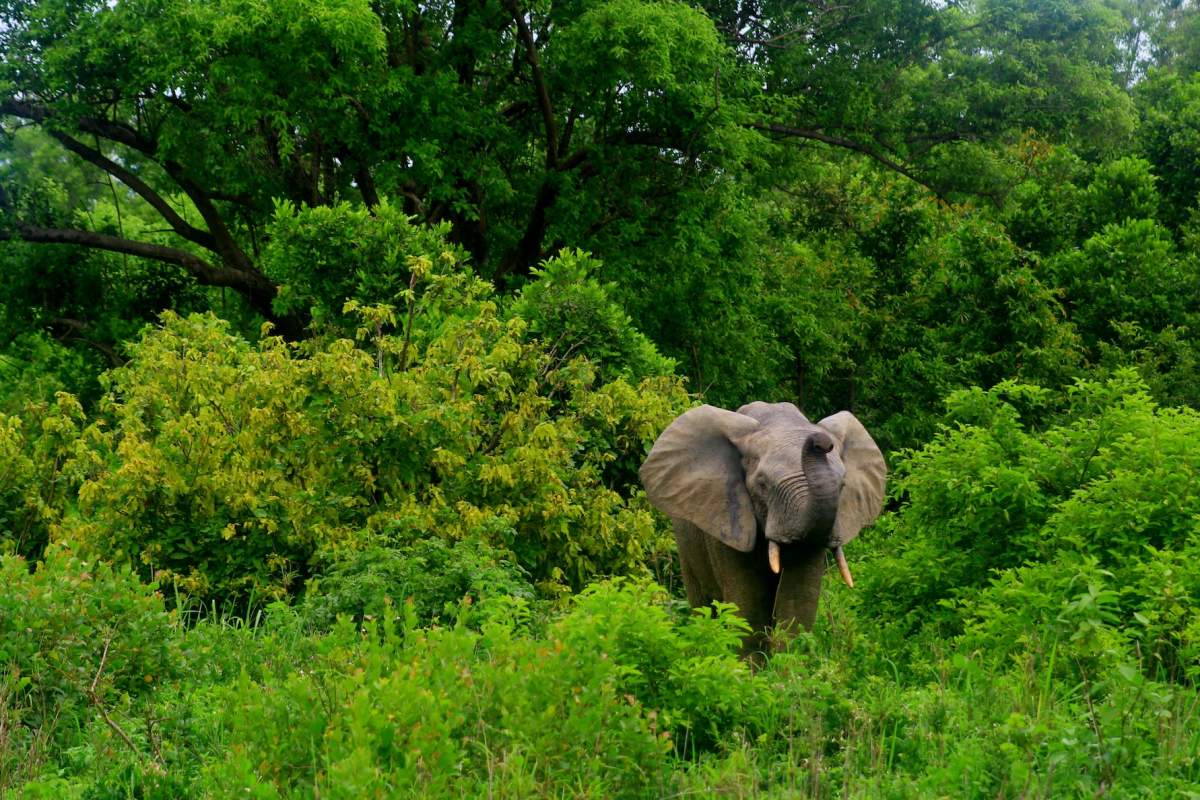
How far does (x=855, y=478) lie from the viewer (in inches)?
345

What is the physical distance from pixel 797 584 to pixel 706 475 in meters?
0.92

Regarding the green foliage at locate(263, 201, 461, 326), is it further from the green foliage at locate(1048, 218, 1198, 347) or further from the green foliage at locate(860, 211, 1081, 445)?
the green foliage at locate(1048, 218, 1198, 347)

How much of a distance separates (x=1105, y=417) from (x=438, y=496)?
4433 millimetres

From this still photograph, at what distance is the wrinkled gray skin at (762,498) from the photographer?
803cm

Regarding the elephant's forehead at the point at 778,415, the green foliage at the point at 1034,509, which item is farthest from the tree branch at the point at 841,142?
the elephant's forehead at the point at 778,415

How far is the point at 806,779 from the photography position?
5.23m

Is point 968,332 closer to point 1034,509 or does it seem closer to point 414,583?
point 1034,509

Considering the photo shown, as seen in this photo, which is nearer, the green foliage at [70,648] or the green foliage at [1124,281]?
the green foliage at [70,648]

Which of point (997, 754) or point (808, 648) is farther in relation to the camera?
point (808, 648)

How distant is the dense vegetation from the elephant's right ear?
643mm

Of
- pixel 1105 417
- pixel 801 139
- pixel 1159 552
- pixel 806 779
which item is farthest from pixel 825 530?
pixel 801 139

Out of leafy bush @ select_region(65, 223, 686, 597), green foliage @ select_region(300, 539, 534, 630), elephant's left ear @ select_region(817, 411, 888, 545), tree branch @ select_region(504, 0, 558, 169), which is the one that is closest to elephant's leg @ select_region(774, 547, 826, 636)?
elephant's left ear @ select_region(817, 411, 888, 545)

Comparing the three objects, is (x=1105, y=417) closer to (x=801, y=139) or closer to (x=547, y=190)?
(x=547, y=190)

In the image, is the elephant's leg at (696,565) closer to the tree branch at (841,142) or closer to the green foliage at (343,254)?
the green foliage at (343,254)
